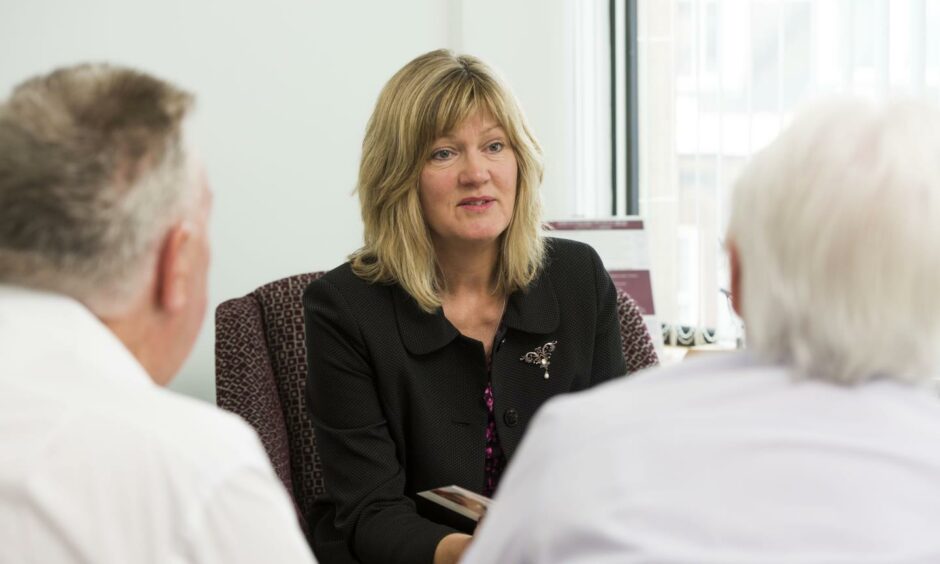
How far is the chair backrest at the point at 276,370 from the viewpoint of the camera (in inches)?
95.3

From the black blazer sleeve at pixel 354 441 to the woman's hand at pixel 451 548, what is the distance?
0.16 feet

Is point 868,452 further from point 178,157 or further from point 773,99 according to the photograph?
point 773,99

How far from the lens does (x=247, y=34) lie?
3.19 meters

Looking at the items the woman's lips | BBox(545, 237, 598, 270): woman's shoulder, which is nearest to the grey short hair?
the woman's lips

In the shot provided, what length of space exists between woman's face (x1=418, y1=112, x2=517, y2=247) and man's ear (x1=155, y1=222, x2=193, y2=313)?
0.99 m

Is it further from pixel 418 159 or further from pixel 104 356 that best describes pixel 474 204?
pixel 104 356

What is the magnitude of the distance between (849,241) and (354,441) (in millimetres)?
1179

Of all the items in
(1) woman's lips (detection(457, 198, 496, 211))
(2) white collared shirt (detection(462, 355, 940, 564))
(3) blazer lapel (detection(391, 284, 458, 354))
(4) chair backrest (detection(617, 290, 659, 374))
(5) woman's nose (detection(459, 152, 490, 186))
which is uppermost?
(5) woman's nose (detection(459, 152, 490, 186))

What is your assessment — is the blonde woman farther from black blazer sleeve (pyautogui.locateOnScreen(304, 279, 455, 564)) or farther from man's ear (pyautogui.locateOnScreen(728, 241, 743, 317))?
man's ear (pyautogui.locateOnScreen(728, 241, 743, 317))

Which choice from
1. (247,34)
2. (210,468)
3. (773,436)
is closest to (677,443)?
(773,436)

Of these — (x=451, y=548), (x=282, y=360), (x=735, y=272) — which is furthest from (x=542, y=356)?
(x=735, y=272)

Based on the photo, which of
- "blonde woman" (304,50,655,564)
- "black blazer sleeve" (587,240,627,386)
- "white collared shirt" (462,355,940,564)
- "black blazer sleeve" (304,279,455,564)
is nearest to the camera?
"white collared shirt" (462,355,940,564)

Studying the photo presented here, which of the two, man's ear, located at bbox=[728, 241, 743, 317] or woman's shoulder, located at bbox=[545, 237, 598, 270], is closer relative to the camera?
man's ear, located at bbox=[728, 241, 743, 317]

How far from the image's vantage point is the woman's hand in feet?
5.71
